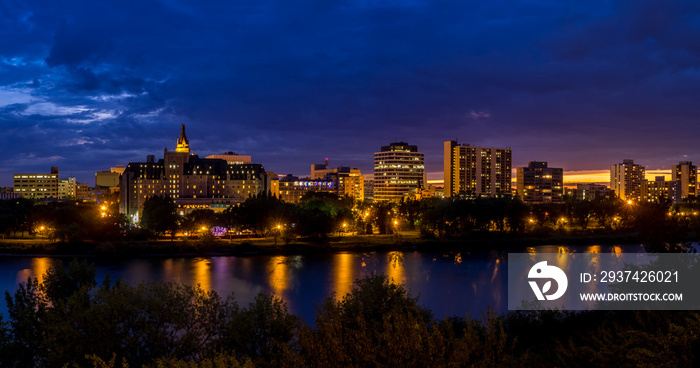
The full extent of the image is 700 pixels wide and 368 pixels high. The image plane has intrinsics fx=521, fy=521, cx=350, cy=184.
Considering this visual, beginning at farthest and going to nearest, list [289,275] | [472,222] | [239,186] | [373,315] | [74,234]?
1. [239,186]
2. [472,222]
3. [74,234]
4. [289,275]
5. [373,315]

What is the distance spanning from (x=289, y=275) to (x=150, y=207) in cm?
2534

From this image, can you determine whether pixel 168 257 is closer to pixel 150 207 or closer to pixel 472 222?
pixel 150 207

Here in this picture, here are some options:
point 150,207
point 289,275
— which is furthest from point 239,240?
point 289,275

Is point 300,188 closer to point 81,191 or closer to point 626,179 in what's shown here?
point 81,191

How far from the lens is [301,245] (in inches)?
1673

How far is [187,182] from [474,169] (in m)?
63.7

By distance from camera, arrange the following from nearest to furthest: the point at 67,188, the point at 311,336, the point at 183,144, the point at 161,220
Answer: the point at 311,336, the point at 161,220, the point at 183,144, the point at 67,188

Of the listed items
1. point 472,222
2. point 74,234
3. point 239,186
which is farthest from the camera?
point 239,186

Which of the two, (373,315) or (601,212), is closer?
(373,315)

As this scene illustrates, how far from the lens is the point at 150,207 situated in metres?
50.2

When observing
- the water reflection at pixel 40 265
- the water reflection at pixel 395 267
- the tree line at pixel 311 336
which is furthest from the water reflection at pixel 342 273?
the water reflection at pixel 40 265

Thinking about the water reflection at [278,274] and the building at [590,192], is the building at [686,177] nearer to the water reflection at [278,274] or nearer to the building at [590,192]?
the building at [590,192]

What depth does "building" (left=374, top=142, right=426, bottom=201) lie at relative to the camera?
11231cm

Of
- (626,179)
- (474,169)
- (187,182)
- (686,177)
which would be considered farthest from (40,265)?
(686,177)
